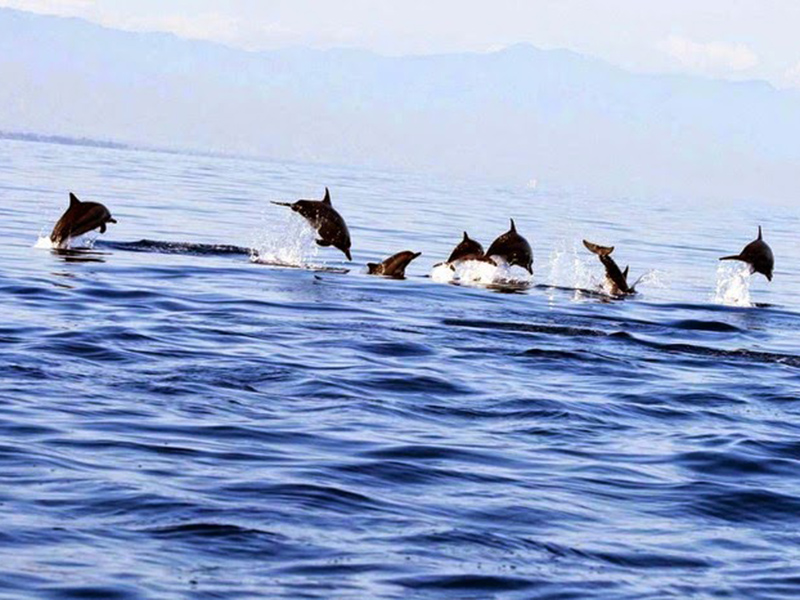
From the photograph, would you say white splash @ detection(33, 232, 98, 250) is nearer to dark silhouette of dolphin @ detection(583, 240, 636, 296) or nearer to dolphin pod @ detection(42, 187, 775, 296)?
dolphin pod @ detection(42, 187, 775, 296)

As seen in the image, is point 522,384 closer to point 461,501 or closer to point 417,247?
point 461,501

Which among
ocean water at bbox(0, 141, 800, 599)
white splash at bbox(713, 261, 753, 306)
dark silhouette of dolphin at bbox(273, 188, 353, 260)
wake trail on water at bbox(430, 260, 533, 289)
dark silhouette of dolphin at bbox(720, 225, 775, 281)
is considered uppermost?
dark silhouette of dolphin at bbox(273, 188, 353, 260)

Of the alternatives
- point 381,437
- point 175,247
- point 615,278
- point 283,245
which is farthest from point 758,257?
point 381,437

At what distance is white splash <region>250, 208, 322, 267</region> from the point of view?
30.0 m

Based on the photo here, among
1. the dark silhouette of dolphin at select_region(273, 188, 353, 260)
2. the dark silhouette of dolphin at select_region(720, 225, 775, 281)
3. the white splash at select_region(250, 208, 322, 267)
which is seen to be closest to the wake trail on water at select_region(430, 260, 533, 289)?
the dark silhouette of dolphin at select_region(273, 188, 353, 260)

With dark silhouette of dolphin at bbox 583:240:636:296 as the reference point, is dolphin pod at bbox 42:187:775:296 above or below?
above

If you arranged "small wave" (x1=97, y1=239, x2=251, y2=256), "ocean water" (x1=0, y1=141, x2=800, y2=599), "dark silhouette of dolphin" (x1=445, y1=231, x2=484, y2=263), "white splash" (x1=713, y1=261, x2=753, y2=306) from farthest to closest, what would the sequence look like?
"small wave" (x1=97, y1=239, x2=251, y2=256) < "white splash" (x1=713, y1=261, x2=753, y2=306) < "dark silhouette of dolphin" (x1=445, y1=231, x2=484, y2=263) < "ocean water" (x1=0, y1=141, x2=800, y2=599)

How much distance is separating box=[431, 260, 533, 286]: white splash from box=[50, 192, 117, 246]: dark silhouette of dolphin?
18.3 feet

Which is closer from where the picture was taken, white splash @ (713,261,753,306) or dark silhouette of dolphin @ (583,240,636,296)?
dark silhouette of dolphin @ (583,240,636,296)

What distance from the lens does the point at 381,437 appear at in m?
13.2

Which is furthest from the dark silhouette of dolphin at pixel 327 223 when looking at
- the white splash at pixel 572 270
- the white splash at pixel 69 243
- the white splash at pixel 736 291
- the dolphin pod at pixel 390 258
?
the white splash at pixel 736 291

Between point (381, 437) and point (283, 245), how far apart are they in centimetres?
2208

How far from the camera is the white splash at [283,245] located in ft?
98.5

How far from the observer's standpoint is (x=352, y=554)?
966 cm
